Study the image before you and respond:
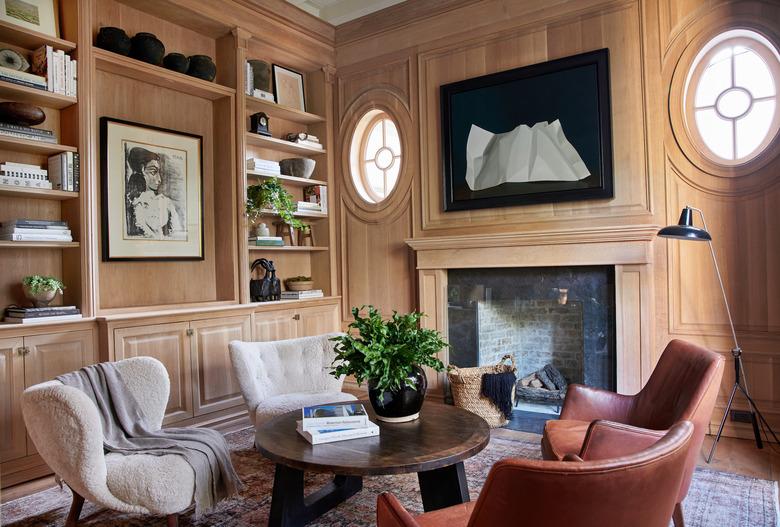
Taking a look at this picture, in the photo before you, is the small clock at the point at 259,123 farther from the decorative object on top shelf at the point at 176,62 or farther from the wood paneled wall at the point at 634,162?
the wood paneled wall at the point at 634,162

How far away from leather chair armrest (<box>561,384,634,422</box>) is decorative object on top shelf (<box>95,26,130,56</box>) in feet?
11.5

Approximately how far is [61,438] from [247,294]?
2262mm

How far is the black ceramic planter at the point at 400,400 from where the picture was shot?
2408 millimetres

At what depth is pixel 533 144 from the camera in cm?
412

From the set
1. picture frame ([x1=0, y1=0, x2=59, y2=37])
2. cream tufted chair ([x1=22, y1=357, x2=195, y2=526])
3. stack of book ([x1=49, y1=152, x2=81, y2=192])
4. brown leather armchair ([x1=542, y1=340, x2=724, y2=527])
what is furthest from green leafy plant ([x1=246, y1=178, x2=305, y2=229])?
brown leather armchair ([x1=542, y1=340, x2=724, y2=527])

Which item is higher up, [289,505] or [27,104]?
[27,104]

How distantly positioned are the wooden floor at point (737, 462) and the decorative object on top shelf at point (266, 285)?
190cm

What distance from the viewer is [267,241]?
4602 mm

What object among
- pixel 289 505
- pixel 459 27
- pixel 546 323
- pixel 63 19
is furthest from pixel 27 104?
pixel 546 323

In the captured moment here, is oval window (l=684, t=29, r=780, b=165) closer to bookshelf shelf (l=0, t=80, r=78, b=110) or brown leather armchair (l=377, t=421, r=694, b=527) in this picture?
brown leather armchair (l=377, t=421, r=694, b=527)

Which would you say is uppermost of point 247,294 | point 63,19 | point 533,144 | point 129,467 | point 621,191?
point 63,19

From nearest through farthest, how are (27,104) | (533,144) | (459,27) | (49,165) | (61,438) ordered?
(61,438)
(27,104)
(49,165)
(533,144)
(459,27)

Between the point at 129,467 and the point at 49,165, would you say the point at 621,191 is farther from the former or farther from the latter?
the point at 49,165

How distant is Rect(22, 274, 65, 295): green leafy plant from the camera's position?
10.4 feet
